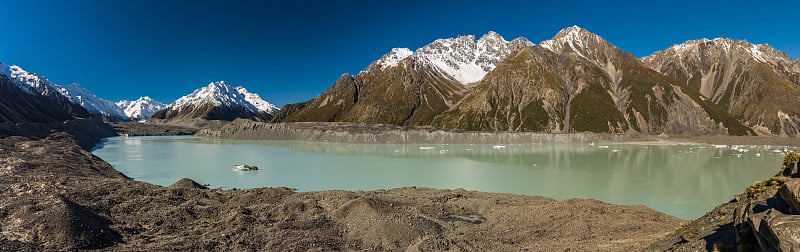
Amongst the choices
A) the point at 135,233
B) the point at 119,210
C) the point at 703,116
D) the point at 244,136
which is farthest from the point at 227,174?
the point at 703,116

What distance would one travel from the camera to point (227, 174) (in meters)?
49.3

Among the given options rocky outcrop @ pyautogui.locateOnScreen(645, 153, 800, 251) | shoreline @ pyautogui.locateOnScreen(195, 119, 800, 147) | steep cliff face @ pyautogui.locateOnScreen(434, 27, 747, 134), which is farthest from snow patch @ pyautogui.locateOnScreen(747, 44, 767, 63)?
rocky outcrop @ pyautogui.locateOnScreen(645, 153, 800, 251)

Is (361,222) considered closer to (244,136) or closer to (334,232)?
(334,232)

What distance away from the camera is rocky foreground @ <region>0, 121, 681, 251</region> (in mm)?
17984

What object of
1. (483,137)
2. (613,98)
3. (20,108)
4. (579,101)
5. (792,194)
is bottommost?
(792,194)

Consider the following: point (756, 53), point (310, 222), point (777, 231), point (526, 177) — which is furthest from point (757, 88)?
point (777, 231)

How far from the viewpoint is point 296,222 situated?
69.9 ft

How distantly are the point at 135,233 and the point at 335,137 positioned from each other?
340 ft

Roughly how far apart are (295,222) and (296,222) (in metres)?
0.06

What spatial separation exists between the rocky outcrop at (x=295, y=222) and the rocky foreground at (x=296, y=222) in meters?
0.05

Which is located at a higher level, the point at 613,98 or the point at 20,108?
the point at 613,98

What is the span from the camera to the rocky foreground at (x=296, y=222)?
18.0 metres

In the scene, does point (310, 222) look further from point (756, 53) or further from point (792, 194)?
point (756, 53)

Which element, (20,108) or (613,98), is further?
(613,98)
